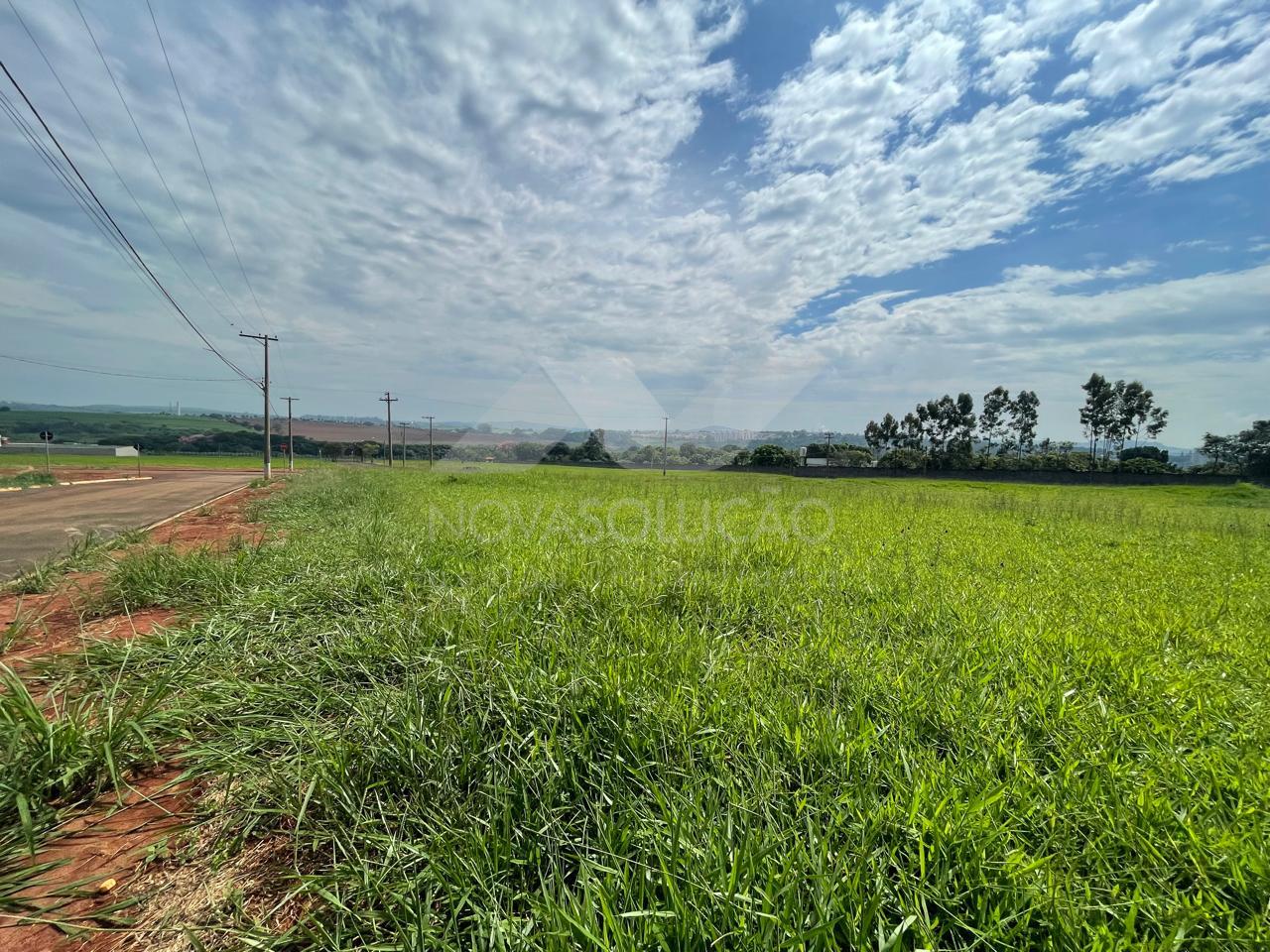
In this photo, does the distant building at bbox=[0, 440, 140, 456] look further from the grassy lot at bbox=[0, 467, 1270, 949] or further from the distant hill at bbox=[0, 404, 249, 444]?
the grassy lot at bbox=[0, 467, 1270, 949]

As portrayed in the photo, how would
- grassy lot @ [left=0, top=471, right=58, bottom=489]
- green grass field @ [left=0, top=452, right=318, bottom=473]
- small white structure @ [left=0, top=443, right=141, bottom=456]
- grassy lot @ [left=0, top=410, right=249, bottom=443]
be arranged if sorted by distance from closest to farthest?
grassy lot @ [left=0, top=471, right=58, bottom=489], green grass field @ [left=0, top=452, right=318, bottom=473], small white structure @ [left=0, top=443, right=141, bottom=456], grassy lot @ [left=0, top=410, right=249, bottom=443]

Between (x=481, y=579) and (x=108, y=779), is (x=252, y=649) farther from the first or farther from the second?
(x=481, y=579)

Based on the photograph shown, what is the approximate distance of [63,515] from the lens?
958 cm

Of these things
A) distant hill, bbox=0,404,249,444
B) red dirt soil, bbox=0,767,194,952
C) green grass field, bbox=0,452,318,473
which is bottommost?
green grass field, bbox=0,452,318,473

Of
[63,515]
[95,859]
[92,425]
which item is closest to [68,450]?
[92,425]

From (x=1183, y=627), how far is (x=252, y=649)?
5.80 m

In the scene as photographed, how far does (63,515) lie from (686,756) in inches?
565

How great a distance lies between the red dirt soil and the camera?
115 cm

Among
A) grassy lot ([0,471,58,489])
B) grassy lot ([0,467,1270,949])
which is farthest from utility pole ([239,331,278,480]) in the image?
grassy lot ([0,467,1270,949])

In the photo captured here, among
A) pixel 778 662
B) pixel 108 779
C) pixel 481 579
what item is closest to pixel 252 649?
pixel 108 779

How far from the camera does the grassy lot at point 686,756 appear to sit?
3.84 ft

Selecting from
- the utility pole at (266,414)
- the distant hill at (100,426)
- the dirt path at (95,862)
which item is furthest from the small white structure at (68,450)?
the dirt path at (95,862)

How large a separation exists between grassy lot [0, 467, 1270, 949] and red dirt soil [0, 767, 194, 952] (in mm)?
93

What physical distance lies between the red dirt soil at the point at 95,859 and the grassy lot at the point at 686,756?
0.09 m
